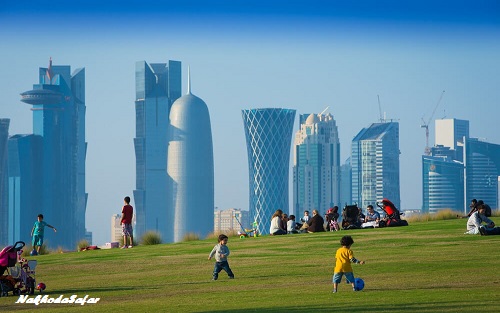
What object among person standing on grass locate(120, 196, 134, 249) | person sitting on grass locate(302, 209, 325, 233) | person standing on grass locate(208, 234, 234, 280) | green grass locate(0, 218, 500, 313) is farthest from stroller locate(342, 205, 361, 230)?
person standing on grass locate(208, 234, 234, 280)

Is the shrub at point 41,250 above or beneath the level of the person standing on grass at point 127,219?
beneath

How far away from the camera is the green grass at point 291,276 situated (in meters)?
20.6

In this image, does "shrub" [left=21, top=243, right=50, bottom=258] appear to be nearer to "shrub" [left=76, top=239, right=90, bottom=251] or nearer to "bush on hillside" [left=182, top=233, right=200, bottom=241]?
"shrub" [left=76, top=239, right=90, bottom=251]

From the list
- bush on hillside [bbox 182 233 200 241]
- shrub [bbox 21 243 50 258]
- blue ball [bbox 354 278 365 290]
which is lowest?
shrub [bbox 21 243 50 258]

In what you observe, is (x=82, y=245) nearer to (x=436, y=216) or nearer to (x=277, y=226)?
(x=277, y=226)

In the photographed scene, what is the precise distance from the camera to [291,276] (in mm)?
26078

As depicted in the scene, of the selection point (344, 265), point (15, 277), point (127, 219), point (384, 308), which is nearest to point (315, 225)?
point (127, 219)

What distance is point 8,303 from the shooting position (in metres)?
22.9

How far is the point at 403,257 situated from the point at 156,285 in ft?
22.7

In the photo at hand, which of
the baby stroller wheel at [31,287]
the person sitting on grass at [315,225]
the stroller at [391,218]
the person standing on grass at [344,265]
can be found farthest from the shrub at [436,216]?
the baby stroller wheel at [31,287]

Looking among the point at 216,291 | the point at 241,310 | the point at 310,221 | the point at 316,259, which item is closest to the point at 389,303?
the point at 241,310

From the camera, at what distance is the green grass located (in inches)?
810

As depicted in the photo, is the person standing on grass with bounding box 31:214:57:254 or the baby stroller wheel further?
the person standing on grass with bounding box 31:214:57:254

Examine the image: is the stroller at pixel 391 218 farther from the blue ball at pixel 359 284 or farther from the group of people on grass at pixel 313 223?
the blue ball at pixel 359 284
